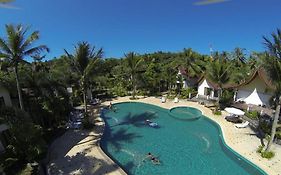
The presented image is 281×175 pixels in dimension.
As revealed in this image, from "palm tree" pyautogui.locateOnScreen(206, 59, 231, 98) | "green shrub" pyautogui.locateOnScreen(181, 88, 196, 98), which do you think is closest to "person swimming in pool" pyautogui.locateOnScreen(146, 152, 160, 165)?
"palm tree" pyautogui.locateOnScreen(206, 59, 231, 98)

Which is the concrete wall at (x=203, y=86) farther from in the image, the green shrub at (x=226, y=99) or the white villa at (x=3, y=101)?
the white villa at (x=3, y=101)

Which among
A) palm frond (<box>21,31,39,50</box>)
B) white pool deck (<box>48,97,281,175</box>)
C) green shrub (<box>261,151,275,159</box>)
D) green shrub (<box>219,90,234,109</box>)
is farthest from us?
green shrub (<box>219,90,234,109</box>)

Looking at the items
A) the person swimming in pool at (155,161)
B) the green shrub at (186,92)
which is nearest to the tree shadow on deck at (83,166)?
the person swimming in pool at (155,161)

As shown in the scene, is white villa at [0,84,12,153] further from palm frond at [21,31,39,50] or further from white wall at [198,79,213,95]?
white wall at [198,79,213,95]

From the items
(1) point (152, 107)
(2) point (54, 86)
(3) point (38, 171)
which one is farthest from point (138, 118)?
(3) point (38, 171)

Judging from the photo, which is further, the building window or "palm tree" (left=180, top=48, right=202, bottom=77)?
"palm tree" (left=180, top=48, right=202, bottom=77)

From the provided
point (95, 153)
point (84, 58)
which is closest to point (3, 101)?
Answer: point (84, 58)
